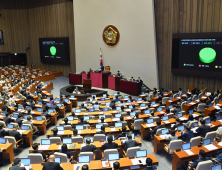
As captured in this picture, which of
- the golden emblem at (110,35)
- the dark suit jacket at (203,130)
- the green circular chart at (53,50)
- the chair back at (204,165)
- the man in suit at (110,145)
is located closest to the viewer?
the chair back at (204,165)

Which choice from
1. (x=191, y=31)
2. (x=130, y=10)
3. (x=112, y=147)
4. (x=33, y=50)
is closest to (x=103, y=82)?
(x=130, y=10)

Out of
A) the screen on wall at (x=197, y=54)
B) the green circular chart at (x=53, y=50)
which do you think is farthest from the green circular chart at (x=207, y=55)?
the green circular chart at (x=53, y=50)

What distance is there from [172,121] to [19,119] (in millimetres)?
6671

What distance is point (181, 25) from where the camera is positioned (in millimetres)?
15852

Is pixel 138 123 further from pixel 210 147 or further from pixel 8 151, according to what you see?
pixel 8 151

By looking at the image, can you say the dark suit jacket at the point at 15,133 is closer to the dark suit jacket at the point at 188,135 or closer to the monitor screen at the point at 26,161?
the monitor screen at the point at 26,161

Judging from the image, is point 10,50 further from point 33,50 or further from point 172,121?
point 172,121

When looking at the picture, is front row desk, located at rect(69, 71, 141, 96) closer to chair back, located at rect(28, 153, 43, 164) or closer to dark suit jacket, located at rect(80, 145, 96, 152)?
dark suit jacket, located at rect(80, 145, 96, 152)

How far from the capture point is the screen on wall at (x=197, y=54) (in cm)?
1421

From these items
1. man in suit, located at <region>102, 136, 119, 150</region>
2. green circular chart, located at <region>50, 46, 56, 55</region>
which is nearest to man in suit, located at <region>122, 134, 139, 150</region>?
man in suit, located at <region>102, 136, 119, 150</region>

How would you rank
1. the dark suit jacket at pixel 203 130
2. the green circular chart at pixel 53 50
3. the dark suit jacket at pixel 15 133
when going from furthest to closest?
the green circular chart at pixel 53 50, the dark suit jacket at pixel 15 133, the dark suit jacket at pixel 203 130

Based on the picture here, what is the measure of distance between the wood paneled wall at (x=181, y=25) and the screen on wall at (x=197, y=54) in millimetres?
594

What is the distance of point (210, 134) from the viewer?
698cm

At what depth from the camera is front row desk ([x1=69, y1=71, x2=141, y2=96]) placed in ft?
53.4
